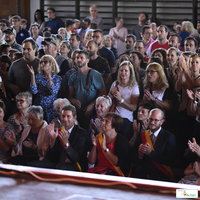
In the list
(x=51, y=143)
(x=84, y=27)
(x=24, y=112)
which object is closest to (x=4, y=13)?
(x=84, y=27)

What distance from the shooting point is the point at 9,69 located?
155 inches

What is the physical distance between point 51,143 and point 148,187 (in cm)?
164

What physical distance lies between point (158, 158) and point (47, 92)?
148 cm

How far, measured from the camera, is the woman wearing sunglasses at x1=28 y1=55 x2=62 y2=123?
357cm

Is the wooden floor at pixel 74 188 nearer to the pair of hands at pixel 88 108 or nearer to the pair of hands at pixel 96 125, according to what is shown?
the pair of hands at pixel 96 125

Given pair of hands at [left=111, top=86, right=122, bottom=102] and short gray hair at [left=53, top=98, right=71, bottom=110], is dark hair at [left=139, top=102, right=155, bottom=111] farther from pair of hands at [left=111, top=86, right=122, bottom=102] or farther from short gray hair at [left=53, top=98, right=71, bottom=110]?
short gray hair at [left=53, top=98, right=71, bottom=110]

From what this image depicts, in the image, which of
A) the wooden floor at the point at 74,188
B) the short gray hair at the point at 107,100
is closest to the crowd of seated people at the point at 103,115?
the short gray hair at the point at 107,100

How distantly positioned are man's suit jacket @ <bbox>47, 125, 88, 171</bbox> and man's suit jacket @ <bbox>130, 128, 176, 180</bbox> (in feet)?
1.54

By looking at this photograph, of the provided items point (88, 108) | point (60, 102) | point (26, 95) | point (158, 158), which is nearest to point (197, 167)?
point (158, 158)

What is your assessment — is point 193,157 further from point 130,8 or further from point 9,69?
point 130,8

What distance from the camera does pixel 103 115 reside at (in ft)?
10.7

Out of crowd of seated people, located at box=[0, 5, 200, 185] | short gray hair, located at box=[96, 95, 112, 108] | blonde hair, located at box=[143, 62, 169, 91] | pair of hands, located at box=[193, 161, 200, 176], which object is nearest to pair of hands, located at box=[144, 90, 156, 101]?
crowd of seated people, located at box=[0, 5, 200, 185]

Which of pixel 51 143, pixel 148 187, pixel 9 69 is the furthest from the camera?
pixel 9 69

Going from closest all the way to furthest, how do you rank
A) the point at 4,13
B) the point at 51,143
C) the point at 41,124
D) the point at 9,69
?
the point at 51,143, the point at 41,124, the point at 9,69, the point at 4,13
